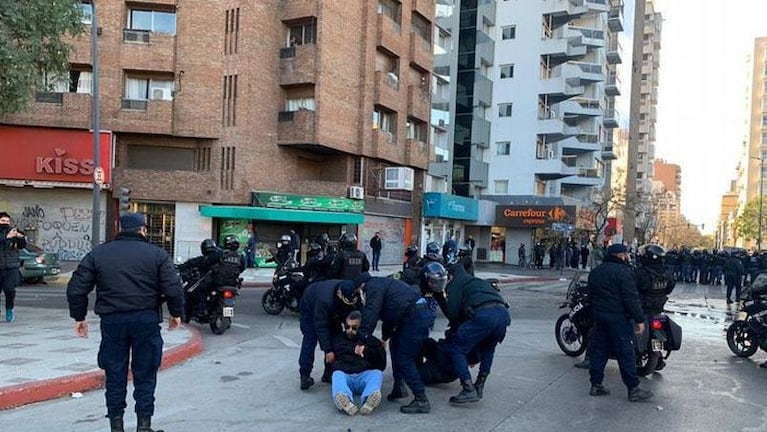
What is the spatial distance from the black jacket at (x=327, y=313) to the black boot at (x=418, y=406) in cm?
95

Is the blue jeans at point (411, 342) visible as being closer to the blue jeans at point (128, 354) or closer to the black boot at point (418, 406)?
the black boot at point (418, 406)

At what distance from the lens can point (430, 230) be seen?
37781 mm

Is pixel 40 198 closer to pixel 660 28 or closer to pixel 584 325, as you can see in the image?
pixel 584 325

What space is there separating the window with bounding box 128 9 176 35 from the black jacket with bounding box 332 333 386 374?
78.6 ft

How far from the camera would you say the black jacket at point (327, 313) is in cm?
627

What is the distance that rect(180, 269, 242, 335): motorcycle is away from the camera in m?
10.4

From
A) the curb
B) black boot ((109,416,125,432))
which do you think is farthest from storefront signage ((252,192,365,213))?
black boot ((109,416,125,432))

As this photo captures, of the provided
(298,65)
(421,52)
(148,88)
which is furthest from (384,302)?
(421,52)

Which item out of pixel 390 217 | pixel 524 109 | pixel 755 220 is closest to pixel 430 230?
pixel 390 217

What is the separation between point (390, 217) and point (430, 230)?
504 centimetres

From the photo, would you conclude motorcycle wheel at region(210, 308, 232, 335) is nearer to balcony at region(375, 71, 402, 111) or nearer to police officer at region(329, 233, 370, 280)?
police officer at region(329, 233, 370, 280)

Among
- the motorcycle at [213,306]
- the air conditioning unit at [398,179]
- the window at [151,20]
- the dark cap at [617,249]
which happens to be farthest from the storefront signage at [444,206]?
the dark cap at [617,249]

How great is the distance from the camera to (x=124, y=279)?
16.1 feet

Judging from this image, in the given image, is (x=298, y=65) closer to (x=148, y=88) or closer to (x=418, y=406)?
(x=148, y=88)
